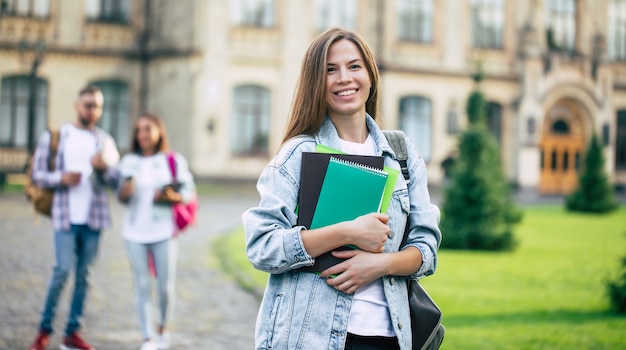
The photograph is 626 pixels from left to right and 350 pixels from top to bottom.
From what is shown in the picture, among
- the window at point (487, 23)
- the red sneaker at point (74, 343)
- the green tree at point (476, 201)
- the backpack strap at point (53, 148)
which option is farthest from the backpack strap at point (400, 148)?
the window at point (487, 23)

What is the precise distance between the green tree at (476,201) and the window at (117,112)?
16.9m

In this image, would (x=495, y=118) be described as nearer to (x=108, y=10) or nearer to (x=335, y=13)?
(x=335, y=13)

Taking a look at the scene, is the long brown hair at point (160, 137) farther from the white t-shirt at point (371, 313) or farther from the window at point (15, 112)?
the window at point (15, 112)

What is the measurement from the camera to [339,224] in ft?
8.93

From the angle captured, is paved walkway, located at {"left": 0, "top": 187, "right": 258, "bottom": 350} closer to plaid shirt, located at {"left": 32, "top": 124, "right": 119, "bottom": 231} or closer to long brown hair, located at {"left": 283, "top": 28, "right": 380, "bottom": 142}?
plaid shirt, located at {"left": 32, "top": 124, "right": 119, "bottom": 231}

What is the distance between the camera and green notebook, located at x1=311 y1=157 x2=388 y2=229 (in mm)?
2770

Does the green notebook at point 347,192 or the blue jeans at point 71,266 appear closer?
the green notebook at point 347,192

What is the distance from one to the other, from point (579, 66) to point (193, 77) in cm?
1641

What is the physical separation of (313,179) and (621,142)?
35834mm

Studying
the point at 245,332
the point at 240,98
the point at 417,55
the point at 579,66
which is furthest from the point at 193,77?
the point at 245,332

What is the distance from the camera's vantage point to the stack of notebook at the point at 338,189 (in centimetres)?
277

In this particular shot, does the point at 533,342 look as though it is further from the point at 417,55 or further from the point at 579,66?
the point at 579,66

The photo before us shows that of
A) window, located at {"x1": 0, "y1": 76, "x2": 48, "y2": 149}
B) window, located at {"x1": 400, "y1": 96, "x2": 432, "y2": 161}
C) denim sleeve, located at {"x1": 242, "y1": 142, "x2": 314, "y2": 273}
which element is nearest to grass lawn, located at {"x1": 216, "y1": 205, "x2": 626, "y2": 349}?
denim sleeve, located at {"x1": 242, "y1": 142, "x2": 314, "y2": 273}

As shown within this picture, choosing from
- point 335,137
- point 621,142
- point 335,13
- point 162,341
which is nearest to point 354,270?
point 335,137
